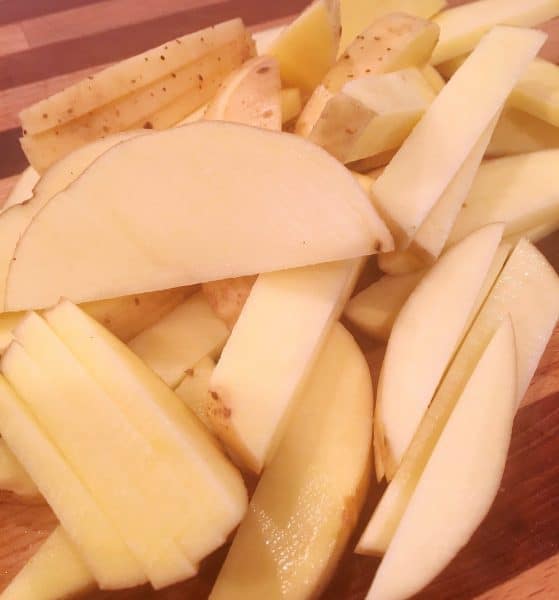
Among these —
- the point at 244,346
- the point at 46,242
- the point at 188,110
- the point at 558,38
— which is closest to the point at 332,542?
the point at 244,346

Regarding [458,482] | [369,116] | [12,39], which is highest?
[12,39]

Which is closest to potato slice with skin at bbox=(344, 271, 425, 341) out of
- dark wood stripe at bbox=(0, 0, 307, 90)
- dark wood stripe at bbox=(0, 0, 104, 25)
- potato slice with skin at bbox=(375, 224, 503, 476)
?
potato slice with skin at bbox=(375, 224, 503, 476)

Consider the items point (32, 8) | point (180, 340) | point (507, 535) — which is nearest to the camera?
point (507, 535)

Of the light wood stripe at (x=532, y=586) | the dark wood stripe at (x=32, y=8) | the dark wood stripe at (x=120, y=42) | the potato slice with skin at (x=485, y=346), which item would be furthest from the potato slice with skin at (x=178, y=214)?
the dark wood stripe at (x=32, y=8)

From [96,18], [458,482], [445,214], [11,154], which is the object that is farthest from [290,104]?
[96,18]

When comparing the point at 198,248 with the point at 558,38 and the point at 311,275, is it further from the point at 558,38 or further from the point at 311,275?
the point at 558,38

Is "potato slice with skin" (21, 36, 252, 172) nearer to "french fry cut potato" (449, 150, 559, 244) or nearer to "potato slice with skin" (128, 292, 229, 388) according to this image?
"potato slice with skin" (128, 292, 229, 388)

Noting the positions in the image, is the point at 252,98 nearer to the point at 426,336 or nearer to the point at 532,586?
the point at 426,336

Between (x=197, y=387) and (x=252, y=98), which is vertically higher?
(x=252, y=98)
